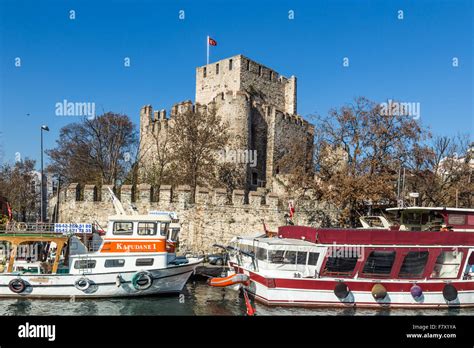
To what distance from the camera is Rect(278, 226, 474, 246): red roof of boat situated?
54.0ft

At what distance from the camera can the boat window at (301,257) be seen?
16547mm

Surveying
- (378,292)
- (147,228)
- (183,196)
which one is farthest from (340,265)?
(183,196)

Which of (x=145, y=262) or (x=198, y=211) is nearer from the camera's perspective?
(x=145, y=262)

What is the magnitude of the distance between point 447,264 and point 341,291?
4.67 metres

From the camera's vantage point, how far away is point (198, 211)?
81.7 ft

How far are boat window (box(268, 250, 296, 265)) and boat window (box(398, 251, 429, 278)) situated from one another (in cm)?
425

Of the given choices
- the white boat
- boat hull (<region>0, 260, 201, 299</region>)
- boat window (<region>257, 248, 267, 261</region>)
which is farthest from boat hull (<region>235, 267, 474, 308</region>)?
boat hull (<region>0, 260, 201, 299</region>)

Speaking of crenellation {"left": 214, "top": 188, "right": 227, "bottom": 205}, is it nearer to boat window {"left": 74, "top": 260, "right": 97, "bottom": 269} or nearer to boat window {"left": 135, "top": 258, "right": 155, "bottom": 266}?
boat window {"left": 135, "top": 258, "right": 155, "bottom": 266}

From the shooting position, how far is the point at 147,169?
38750 millimetres

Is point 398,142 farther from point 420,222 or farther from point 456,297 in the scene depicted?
point 456,297

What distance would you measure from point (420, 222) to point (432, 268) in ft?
8.42

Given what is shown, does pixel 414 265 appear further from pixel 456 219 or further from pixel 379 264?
pixel 456 219
